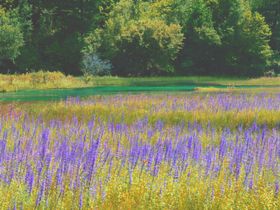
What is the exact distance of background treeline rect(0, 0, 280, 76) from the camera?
77875mm

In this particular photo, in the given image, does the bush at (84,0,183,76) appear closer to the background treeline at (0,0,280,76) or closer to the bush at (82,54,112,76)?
the background treeline at (0,0,280,76)

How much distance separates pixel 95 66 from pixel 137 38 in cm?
910

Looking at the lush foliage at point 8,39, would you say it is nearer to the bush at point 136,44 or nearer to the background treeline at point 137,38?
the background treeline at point 137,38

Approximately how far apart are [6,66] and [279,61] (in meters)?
44.9

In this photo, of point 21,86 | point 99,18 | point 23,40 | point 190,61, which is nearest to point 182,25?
point 190,61

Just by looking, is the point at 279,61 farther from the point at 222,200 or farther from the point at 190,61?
the point at 222,200

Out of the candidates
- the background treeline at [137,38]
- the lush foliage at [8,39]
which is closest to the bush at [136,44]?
the background treeline at [137,38]

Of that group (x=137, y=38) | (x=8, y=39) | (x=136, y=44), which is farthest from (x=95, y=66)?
(x=8, y=39)

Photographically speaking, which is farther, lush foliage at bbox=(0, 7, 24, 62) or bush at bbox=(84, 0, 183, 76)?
bush at bbox=(84, 0, 183, 76)

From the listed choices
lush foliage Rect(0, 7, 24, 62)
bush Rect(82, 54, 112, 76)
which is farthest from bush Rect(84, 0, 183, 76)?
lush foliage Rect(0, 7, 24, 62)

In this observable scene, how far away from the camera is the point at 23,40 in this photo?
77.7 m

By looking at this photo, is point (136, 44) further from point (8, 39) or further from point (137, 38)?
point (8, 39)

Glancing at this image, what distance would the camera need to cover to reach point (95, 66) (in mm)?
72438

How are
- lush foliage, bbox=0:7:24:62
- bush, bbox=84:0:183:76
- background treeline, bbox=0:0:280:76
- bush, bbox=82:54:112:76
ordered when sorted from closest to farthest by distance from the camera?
lush foliage, bbox=0:7:24:62 < bush, bbox=82:54:112:76 < bush, bbox=84:0:183:76 < background treeline, bbox=0:0:280:76
